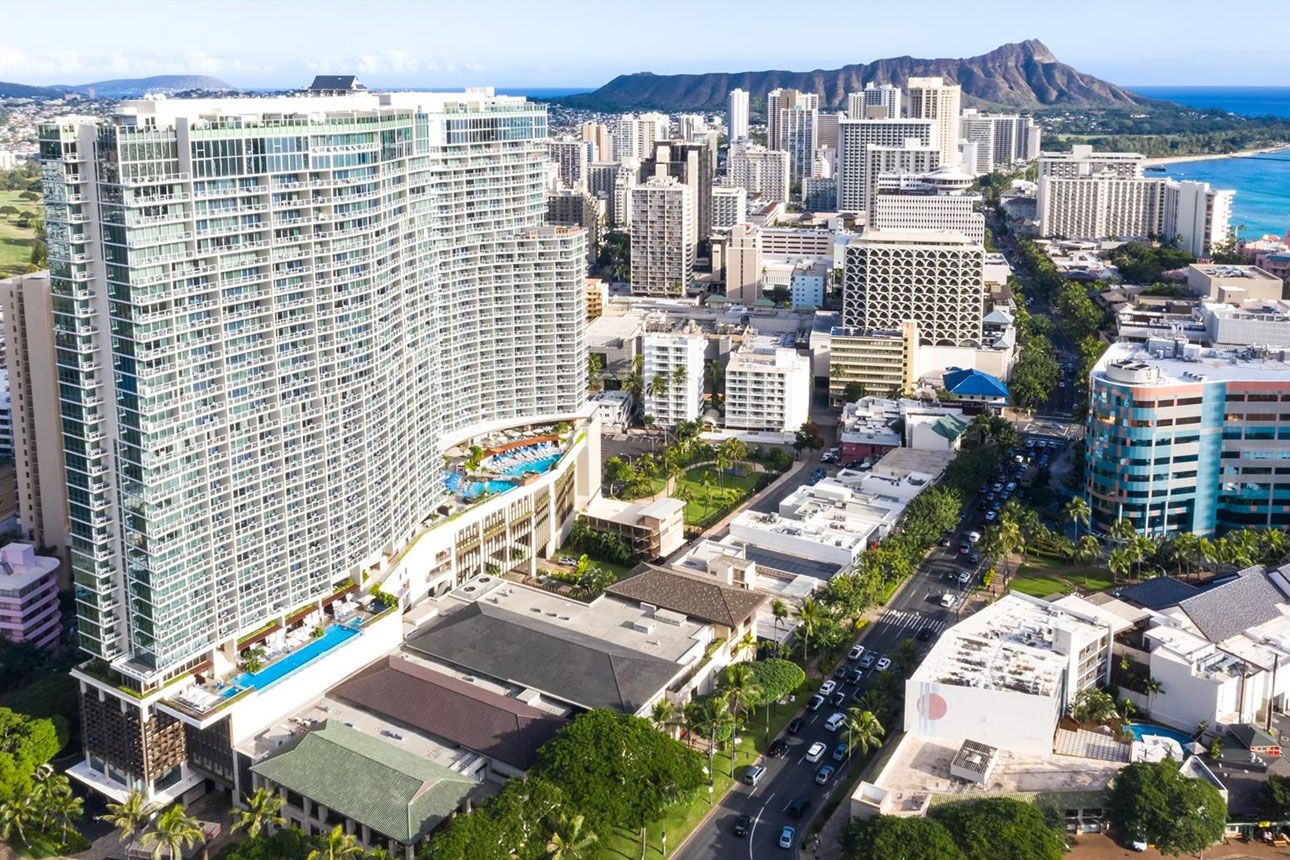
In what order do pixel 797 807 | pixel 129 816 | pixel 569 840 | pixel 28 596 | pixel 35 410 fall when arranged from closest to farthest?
pixel 569 840 < pixel 129 816 < pixel 797 807 < pixel 28 596 < pixel 35 410

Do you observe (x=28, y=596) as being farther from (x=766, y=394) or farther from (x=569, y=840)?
(x=766, y=394)

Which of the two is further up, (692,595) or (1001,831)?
(692,595)

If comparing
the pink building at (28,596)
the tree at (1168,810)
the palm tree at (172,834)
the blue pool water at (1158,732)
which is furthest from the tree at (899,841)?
the pink building at (28,596)

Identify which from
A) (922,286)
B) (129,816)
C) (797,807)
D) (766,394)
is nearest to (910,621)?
(797,807)

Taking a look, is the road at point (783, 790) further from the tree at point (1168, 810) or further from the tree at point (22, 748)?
the tree at point (22, 748)

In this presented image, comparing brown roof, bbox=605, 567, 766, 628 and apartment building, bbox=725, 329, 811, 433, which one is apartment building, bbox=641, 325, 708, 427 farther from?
brown roof, bbox=605, 567, 766, 628

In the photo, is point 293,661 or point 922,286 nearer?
point 293,661

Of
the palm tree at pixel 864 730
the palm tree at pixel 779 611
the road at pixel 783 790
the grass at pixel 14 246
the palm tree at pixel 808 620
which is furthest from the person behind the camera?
the grass at pixel 14 246
